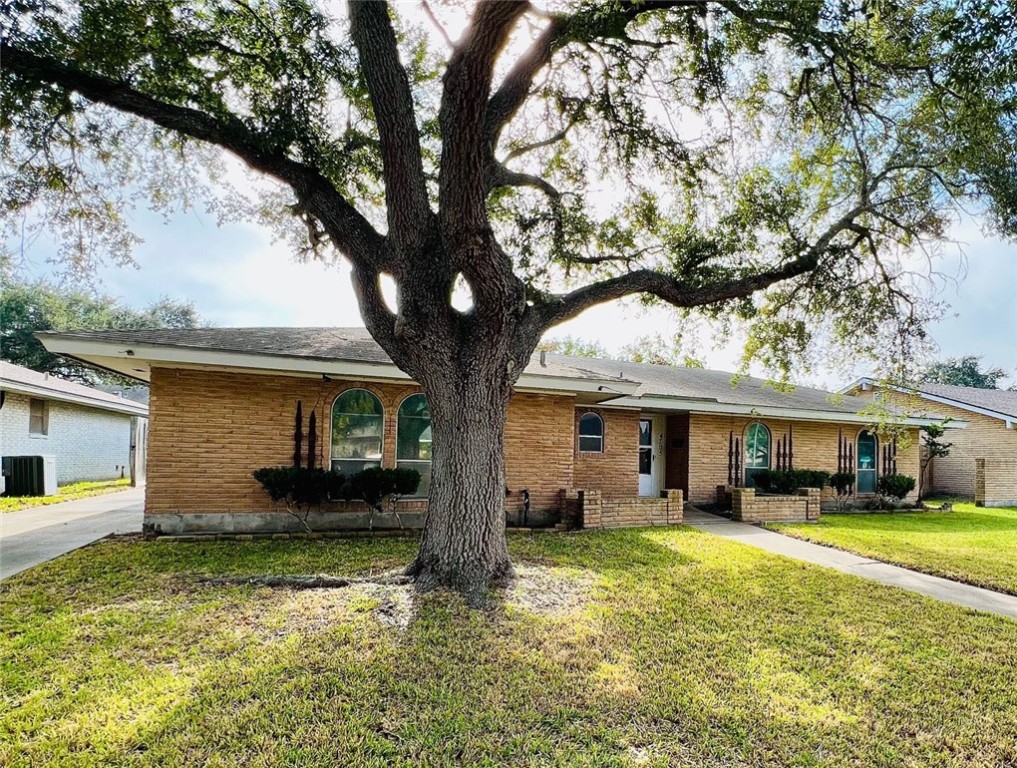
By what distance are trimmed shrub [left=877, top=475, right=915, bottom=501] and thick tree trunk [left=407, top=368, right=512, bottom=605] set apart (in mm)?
13900

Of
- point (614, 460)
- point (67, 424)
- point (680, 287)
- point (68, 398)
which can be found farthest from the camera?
point (67, 424)

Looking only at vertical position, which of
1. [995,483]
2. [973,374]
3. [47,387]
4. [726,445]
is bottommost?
[995,483]

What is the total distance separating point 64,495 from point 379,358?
10721 mm

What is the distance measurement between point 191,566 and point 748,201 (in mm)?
9586

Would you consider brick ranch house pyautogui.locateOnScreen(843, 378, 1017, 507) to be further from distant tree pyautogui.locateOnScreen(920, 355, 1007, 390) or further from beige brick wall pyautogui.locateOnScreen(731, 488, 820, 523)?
distant tree pyautogui.locateOnScreen(920, 355, 1007, 390)

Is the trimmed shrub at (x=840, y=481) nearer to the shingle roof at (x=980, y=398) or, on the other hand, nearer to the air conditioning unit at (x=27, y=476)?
the shingle roof at (x=980, y=398)

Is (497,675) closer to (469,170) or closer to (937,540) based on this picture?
(469,170)

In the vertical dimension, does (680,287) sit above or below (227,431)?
above

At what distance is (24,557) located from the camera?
6.53 meters

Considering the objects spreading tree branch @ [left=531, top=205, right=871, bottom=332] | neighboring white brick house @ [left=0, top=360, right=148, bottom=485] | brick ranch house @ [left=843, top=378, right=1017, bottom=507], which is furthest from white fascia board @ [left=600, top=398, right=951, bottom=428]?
neighboring white brick house @ [left=0, top=360, right=148, bottom=485]

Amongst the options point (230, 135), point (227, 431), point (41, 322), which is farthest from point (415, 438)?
point (41, 322)

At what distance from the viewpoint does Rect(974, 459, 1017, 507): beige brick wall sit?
16.0 metres

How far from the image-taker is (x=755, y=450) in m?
13.9

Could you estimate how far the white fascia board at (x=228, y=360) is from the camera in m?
6.96
